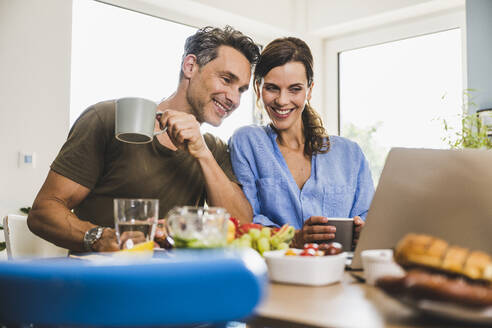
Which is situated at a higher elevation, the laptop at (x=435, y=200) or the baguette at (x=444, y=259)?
the laptop at (x=435, y=200)

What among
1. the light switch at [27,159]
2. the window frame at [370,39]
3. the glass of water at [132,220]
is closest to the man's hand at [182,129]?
the glass of water at [132,220]

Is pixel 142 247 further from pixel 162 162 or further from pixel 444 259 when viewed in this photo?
pixel 162 162

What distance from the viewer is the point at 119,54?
122 inches

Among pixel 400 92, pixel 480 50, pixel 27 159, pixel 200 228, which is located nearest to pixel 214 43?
pixel 200 228

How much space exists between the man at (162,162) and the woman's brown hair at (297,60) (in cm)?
5

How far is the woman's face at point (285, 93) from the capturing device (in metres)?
1.83

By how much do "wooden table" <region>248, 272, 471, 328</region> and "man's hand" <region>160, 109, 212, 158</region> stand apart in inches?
29.7

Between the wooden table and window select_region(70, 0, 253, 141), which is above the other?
window select_region(70, 0, 253, 141)

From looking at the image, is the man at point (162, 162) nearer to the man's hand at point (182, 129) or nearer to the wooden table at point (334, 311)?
the man's hand at point (182, 129)

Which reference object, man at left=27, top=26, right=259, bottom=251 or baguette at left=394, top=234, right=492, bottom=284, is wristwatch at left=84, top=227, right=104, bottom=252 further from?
baguette at left=394, top=234, right=492, bottom=284

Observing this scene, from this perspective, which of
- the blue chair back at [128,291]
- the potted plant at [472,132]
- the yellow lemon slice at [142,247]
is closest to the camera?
the blue chair back at [128,291]

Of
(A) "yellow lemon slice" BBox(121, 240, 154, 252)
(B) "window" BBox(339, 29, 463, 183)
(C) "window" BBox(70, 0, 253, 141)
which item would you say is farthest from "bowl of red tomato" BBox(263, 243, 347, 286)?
(B) "window" BBox(339, 29, 463, 183)

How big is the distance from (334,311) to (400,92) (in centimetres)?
332

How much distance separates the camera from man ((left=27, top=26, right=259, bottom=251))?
4.60 ft
